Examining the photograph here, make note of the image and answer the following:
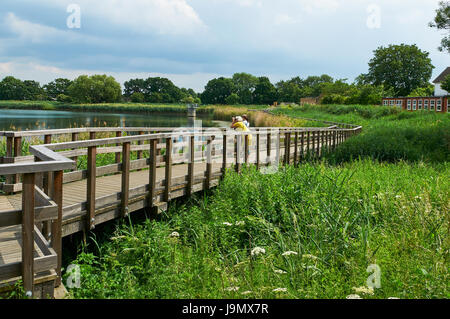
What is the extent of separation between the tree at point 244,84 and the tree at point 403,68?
46320 millimetres

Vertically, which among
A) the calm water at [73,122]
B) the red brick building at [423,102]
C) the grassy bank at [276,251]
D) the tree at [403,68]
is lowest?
→ the grassy bank at [276,251]

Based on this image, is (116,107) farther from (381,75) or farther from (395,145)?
(395,145)

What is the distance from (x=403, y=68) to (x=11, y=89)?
295 ft

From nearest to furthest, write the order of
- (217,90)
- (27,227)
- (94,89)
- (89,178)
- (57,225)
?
(27,227), (57,225), (89,178), (94,89), (217,90)

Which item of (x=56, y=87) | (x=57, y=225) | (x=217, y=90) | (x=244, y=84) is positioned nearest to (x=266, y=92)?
(x=244, y=84)

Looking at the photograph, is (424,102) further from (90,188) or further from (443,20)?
(90,188)

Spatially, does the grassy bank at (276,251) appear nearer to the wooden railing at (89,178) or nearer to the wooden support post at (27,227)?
the wooden railing at (89,178)

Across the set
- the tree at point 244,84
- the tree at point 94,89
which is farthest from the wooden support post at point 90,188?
the tree at point 244,84

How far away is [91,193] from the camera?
19.0 ft

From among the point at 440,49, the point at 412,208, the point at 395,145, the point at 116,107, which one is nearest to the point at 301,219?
the point at 412,208

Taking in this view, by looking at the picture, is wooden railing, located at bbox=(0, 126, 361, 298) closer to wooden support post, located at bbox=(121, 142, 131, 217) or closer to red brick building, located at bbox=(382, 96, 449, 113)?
wooden support post, located at bbox=(121, 142, 131, 217)

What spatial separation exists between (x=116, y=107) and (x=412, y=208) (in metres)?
76.7

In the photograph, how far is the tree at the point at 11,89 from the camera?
104 m

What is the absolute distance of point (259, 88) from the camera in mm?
118438
